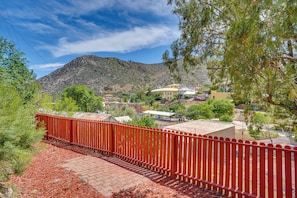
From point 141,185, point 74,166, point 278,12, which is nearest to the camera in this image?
point 278,12

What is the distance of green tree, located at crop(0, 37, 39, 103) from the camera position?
9.56 meters

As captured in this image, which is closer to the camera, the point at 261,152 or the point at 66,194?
the point at 261,152

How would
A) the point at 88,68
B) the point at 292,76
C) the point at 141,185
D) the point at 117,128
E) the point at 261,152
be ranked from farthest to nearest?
1. the point at 88,68
2. the point at 117,128
3. the point at 141,185
4. the point at 261,152
5. the point at 292,76

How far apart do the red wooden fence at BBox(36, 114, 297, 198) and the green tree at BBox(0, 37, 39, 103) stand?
561 centimetres

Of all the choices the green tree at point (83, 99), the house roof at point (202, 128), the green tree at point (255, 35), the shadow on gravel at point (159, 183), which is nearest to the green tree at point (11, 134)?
the shadow on gravel at point (159, 183)

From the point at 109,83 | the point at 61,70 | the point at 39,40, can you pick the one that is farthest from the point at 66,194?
the point at 61,70

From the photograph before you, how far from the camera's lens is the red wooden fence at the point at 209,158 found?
10.4ft

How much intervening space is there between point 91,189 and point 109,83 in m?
46.6

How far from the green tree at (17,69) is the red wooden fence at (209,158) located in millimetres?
5610

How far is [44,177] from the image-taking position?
15.1ft

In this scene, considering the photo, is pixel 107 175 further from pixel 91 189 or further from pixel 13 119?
pixel 13 119

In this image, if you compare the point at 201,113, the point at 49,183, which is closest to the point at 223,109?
the point at 201,113

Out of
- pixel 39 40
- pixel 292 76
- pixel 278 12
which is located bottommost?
pixel 292 76

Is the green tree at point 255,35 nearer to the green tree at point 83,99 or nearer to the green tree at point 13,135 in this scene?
the green tree at point 13,135
